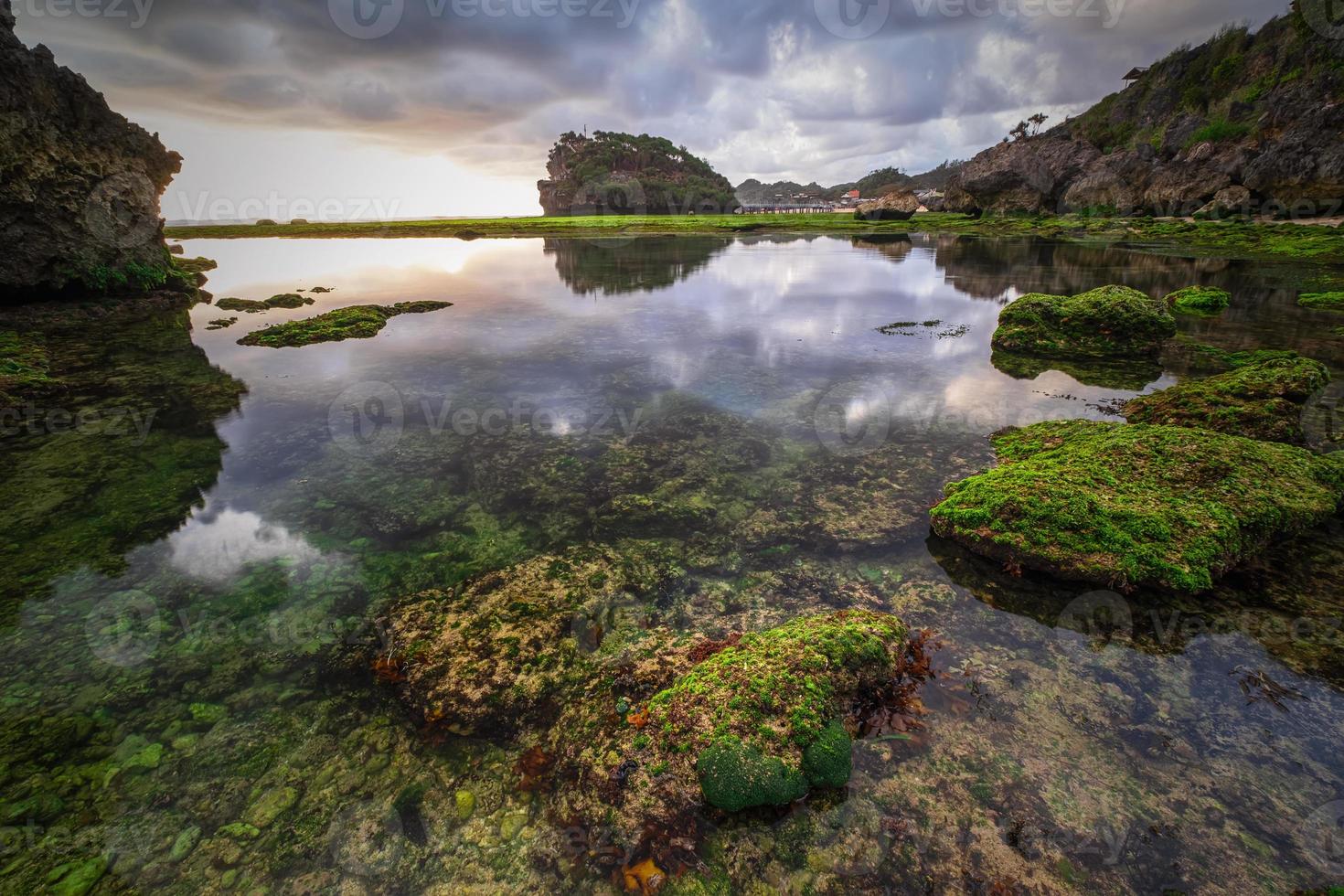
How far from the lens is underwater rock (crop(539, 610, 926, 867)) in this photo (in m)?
4.61

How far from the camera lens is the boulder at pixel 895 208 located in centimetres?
9969

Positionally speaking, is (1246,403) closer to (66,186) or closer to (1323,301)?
(1323,301)

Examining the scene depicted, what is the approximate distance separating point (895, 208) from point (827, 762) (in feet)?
373

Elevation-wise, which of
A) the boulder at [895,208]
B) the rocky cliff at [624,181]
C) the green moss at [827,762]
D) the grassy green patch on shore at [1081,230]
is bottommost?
the green moss at [827,762]

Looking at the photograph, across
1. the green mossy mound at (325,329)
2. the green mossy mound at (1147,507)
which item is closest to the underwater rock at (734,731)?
the green mossy mound at (1147,507)

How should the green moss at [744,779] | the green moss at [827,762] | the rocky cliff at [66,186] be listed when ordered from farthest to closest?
the rocky cliff at [66,186], the green moss at [827,762], the green moss at [744,779]

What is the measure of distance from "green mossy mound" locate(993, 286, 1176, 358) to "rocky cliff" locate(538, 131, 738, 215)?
5632 inches

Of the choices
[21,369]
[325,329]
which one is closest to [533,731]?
[21,369]

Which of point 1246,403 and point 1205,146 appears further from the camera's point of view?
point 1205,146

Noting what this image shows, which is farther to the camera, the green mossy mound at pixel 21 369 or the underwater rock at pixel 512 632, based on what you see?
the green mossy mound at pixel 21 369

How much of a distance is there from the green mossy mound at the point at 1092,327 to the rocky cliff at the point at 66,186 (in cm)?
3774

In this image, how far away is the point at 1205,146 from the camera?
6575cm

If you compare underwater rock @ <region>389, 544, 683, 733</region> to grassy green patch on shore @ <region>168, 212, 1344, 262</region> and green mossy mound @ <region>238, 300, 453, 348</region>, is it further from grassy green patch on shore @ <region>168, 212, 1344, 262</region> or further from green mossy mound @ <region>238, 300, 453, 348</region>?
grassy green patch on shore @ <region>168, 212, 1344, 262</region>

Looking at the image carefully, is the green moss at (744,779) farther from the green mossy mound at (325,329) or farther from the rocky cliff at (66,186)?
the rocky cliff at (66,186)
